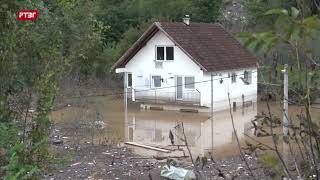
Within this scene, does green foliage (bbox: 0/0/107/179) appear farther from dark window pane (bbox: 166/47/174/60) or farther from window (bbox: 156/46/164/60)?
window (bbox: 156/46/164/60)

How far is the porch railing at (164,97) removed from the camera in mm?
28453

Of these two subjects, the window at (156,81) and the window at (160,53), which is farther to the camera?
the window at (156,81)

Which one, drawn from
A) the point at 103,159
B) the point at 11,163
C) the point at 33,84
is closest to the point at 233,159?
the point at 103,159

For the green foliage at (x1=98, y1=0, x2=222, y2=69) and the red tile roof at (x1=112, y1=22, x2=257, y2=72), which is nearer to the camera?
the red tile roof at (x1=112, y1=22, x2=257, y2=72)

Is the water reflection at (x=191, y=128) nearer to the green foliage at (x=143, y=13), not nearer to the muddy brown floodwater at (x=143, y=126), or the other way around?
the muddy brown floodwater at (x=143, y=126)

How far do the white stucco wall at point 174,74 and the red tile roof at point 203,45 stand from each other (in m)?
0.34

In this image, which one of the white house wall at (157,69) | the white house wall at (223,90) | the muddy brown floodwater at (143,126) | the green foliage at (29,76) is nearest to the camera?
the green foliage at (29,76)

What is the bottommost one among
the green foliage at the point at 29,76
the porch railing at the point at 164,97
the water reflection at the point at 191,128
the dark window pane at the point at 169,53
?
the water reflection at the point at 191,128

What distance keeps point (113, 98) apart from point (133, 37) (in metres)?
5.93

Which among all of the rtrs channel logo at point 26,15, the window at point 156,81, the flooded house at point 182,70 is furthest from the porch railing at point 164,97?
the rtrs channel logo at point 26,15

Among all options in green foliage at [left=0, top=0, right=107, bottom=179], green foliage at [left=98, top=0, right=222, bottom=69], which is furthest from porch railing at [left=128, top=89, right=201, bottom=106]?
green foliage at [left=0, top=0, right=107, bottom=179]

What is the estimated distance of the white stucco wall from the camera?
28.8 m

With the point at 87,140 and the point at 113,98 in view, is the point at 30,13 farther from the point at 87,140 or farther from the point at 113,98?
the point at 113,98

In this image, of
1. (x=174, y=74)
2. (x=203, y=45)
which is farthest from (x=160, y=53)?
(x=203, y=45)
